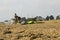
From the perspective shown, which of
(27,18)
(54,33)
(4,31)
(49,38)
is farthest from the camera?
(27,18)

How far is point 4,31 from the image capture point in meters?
9.68

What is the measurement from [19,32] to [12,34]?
363 mm

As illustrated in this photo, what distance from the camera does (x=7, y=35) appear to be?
9.12 metres

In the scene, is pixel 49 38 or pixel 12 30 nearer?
pixel 49 38

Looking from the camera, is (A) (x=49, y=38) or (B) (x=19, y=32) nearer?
(A) (x=49, y=38)

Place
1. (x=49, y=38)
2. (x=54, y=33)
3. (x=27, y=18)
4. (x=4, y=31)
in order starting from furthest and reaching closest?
(x=27, y=18) → (x=4, y=31) → (x=54, y=33) → (x=49, y=38)

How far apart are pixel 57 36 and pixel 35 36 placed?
95 cm

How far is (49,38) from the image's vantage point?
841 cm

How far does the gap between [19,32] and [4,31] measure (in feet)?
2.65

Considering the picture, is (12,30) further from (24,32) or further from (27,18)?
(27,18)

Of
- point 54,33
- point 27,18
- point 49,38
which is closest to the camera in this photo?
point 49,38

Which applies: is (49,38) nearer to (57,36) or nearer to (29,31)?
(57,36)

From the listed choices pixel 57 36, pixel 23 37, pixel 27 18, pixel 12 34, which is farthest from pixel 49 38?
pixel 27 18

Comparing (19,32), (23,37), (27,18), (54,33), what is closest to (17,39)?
(23,37)
